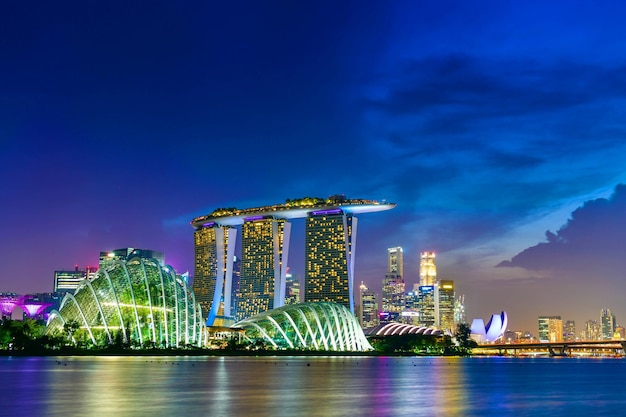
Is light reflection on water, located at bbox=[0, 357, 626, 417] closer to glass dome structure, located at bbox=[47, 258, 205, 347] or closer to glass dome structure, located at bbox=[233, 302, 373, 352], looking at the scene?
glass dome structure, located at bbox=[47, 258, 205, 347]

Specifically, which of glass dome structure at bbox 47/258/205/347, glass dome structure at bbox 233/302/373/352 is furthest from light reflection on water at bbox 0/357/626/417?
glass dome structure at bbox 233/302/373/352

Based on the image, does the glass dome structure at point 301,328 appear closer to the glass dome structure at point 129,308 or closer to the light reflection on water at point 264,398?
the glass dome structure at point 129,308

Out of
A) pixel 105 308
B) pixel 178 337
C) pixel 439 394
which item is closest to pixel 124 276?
pixel 105 308

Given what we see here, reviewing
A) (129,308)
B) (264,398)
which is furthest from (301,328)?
(264,398)

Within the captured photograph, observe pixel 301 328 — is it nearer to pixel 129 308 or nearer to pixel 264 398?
pixel 129 308

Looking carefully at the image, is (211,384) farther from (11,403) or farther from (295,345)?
(295,345)

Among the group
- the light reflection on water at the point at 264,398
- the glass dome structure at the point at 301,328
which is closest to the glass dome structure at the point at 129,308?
the glass dome structure at the point at 301,328

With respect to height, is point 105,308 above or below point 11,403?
above
